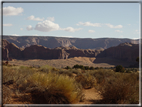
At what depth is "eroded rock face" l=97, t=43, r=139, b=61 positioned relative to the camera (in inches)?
3359

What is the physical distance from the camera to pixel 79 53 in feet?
347

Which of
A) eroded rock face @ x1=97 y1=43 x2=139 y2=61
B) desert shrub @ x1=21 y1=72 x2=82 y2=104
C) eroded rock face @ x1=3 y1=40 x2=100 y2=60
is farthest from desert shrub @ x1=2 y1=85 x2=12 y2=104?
eroded rock face @ x1=3 y1=40 x2=100 y2=60

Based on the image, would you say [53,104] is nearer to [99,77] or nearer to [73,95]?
[73,95]

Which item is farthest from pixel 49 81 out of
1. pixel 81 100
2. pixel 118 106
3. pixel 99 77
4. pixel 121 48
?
pixel 121 48

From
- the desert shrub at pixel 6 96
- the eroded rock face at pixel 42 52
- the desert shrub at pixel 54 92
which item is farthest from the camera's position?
the eroded rock face at pixel 42 52

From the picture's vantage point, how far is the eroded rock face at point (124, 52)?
85.3 m

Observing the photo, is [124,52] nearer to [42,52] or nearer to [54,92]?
[42,52]

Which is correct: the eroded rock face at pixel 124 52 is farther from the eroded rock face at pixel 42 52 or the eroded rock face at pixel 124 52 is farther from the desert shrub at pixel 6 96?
the desert shrub at pixel 6 96

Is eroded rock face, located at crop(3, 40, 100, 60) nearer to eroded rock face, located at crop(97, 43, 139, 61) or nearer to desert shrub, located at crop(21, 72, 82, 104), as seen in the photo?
eroded rock face, located at crop(97, 43, 139, 61)

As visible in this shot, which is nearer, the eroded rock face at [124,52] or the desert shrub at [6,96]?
the desert shrub at [6,96]

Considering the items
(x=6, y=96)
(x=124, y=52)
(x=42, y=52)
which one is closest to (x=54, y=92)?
(x=6, y=96)

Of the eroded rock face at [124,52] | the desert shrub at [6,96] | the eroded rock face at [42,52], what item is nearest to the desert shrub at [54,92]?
the desert shrub at [6,96]

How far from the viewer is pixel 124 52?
93.8m

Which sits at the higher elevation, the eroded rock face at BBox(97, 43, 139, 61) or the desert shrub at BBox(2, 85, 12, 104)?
the eroded rock face at BBox(97, 43, 139, 61)
